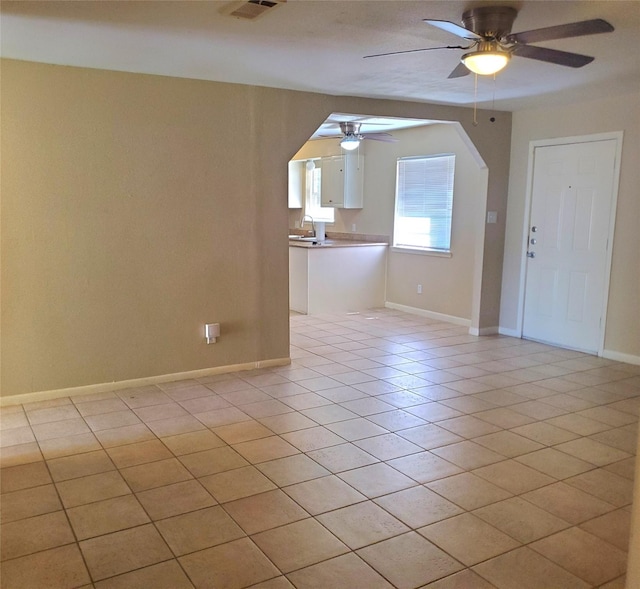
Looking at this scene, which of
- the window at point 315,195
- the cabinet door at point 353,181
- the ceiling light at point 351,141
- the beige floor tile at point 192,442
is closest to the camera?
the beige floor tile at point 192,442

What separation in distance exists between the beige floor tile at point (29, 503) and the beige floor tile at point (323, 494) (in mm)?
1120

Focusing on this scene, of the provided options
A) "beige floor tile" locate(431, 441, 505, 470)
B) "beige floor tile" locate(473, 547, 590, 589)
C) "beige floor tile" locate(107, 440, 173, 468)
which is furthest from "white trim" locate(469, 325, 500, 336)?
"beige floor tile" locate(473, 547, 590, 589)

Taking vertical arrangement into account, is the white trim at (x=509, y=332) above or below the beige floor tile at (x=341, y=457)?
above

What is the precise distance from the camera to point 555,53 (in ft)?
9.78

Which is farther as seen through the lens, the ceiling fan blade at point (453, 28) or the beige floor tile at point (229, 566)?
the ceiling fan blade at point (453, 28)

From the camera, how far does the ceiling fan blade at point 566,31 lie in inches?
99.0

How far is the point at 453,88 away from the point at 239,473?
3504 mm

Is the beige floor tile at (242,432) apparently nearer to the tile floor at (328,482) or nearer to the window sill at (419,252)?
the tile floor at (328,482)

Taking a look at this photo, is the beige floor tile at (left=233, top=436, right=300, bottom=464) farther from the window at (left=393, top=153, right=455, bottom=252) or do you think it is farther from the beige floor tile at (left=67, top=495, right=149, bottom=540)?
the window at (left=393, top=153, right=455, bottom=252)

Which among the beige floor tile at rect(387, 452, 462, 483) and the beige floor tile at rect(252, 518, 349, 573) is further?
the beige floor tile at rect(387, 452, 462, 483)

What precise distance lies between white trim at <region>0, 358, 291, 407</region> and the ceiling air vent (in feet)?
9.13

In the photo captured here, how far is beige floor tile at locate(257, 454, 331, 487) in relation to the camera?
9.63ft

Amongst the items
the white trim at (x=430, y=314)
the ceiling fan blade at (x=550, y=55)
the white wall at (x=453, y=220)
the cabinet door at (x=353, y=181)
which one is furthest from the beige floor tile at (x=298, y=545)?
the cabinet door at (x=353, y=181)

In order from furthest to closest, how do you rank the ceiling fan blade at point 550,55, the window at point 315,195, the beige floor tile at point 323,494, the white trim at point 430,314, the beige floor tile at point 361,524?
the window at point 315,195 → the white trim at point 430,314 → the ceiling fan blade at point 550,55 → the beige floor tile at point 323,494 → the beige floor tile at point 361,524
